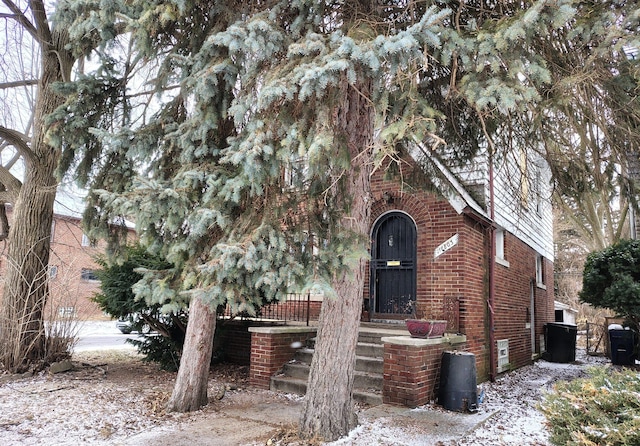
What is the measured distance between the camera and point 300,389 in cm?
750

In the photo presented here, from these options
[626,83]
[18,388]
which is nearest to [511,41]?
[626,83]

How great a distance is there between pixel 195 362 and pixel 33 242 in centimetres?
432

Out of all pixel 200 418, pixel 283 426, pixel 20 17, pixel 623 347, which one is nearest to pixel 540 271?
pixel 623 347

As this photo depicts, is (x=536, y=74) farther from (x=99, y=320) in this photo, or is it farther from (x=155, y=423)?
(x=99, y=320)

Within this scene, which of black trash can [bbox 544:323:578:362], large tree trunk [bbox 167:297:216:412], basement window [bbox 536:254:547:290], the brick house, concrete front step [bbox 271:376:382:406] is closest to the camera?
large tree trunk [bbox 167:297:216:412]

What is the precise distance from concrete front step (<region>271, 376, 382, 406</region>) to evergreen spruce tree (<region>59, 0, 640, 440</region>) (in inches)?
63.6

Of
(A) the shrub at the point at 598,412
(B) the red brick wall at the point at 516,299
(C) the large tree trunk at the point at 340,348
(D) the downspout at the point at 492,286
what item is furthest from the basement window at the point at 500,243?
(A) the shrub at the point at 598,412

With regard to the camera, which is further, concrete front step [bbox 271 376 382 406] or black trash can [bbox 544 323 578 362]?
black trash can [bbox 544 323 578 362]

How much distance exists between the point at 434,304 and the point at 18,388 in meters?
6.79

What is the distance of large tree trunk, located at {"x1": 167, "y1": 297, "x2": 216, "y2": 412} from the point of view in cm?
602

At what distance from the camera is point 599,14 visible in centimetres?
438

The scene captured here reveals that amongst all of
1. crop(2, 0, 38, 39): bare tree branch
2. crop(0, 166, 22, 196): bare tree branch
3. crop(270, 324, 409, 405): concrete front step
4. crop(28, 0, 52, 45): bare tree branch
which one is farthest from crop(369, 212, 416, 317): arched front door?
crop(2, 0, 38, 39): bare tree branch

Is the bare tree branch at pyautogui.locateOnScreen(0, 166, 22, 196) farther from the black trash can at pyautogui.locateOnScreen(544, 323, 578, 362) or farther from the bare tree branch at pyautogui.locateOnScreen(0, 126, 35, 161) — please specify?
the black trash can at pyautogui.locateOnScreen(544, 323, 578, 362)

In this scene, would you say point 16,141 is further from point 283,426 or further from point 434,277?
point 434,277
